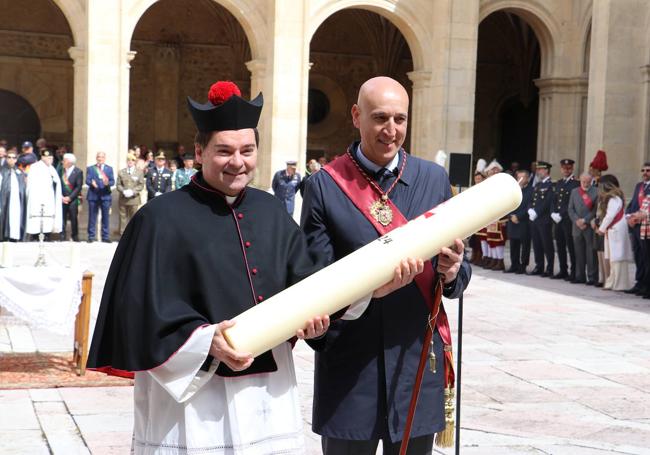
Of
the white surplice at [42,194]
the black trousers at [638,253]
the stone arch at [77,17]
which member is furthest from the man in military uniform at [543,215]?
the stone arch at [77,17]

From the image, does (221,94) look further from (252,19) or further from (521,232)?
(252,19)

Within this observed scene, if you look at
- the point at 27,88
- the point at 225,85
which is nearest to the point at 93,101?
the point at 27,88

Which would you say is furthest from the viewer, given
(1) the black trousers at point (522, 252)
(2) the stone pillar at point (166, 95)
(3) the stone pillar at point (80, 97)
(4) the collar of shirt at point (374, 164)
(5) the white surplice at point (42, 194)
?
(2) the stone pillar at point (166, 95)

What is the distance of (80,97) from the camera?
18406 millimetres

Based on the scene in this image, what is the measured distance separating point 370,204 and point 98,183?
574 inches

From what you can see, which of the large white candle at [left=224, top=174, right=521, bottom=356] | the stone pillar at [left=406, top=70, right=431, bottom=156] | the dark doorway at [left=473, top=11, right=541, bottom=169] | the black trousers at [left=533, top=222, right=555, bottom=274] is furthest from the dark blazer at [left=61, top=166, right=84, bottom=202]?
the large white candle at [left=224, top=174, right=521, bottom=356]

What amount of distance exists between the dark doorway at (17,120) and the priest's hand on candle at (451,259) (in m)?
23.6

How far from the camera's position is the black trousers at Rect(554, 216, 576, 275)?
47.3 feet

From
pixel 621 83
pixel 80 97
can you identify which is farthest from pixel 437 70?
pixel 80 97

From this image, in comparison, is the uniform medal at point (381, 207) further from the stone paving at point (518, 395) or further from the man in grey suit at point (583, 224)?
the man in grey suit at point (583, 224)

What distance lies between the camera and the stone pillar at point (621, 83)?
17234mm

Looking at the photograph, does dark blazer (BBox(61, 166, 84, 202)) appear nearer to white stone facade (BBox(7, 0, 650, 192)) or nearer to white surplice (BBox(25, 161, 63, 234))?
white surplice (BBox(25, 161, 63, 234))

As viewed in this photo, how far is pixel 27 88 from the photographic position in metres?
25.0

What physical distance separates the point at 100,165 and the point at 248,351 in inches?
599
